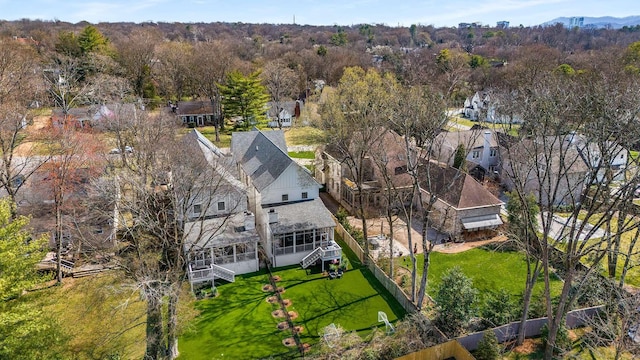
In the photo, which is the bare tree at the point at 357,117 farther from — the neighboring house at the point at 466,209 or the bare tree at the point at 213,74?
the bare tree at the point at 213,74

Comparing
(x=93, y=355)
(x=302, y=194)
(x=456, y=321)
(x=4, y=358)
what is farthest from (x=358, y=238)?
(x=4, y=358)

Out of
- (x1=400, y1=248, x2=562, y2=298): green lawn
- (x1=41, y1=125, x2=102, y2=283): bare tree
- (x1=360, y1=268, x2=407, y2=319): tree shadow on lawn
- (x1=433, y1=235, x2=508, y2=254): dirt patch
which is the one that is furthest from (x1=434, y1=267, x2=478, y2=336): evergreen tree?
(x1=41, y1=125, x2=102, y2=283): bare tree

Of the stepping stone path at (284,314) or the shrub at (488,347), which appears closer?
the shrub at (488,347)

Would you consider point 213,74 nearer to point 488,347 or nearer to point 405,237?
point 405,237

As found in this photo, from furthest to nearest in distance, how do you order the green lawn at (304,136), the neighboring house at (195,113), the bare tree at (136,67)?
1. the bare tree at (136,67)
2. the neighboring house at (195,113)
3. the green lawn at (304,136)

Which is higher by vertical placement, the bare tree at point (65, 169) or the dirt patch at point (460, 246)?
the bare tree at point (65, 169)

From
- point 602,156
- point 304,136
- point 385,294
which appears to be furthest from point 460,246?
point 304,136

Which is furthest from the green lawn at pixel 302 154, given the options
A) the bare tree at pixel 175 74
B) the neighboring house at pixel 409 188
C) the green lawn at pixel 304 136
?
the bare tree at pixel 175 74
